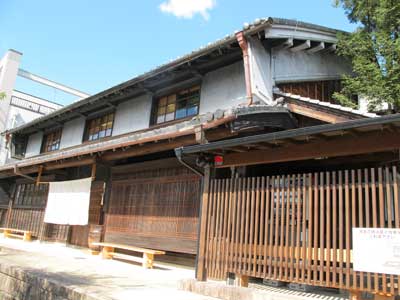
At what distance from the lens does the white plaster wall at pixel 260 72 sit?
7.80 meters

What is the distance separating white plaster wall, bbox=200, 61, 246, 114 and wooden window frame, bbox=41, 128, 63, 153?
30.1 ft

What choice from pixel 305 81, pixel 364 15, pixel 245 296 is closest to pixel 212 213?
pixel 245 296

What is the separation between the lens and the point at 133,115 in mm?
12305

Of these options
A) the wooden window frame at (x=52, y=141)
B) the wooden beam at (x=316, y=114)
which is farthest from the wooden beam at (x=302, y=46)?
the wooden window frame at (x=52, y=141)

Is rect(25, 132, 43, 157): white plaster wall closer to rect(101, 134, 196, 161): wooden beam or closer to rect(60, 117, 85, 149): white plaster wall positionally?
rect(60, 117, 85, 149): white plaster wall

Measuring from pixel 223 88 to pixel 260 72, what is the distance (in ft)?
4.97

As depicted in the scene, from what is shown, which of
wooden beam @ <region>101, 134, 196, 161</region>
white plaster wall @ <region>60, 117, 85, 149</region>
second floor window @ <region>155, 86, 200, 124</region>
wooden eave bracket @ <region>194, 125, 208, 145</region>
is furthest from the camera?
white plaster wall @ <region>60, 117, 85, 149</region>

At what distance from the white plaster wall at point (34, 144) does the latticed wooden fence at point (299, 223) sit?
557 inches

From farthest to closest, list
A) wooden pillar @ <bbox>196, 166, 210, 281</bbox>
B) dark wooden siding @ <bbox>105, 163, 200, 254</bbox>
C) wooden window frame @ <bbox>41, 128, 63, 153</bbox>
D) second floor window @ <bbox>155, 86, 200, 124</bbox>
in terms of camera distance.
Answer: wooden window frame @ <bbox>41, 128, 63, 153</bbox> → second floor window @ <bbox>155, 86, 200, 124</bbox> → dark wooden siding @ <bbox>105, 163, 200, 254</bbox> → wooden pillar @ <bbox>196, 166, 210, 281</bbox>

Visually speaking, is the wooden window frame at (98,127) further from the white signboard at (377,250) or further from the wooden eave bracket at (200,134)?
the white signboard at (377,250)

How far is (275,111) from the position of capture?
6.87 metres

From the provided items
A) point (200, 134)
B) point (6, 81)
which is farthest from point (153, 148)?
point (6, 81)

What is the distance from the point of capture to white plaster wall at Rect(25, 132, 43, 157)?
17.9 meters

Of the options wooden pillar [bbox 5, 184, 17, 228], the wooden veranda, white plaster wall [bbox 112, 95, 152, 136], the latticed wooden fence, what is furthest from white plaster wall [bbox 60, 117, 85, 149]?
the latticed wooden fence
